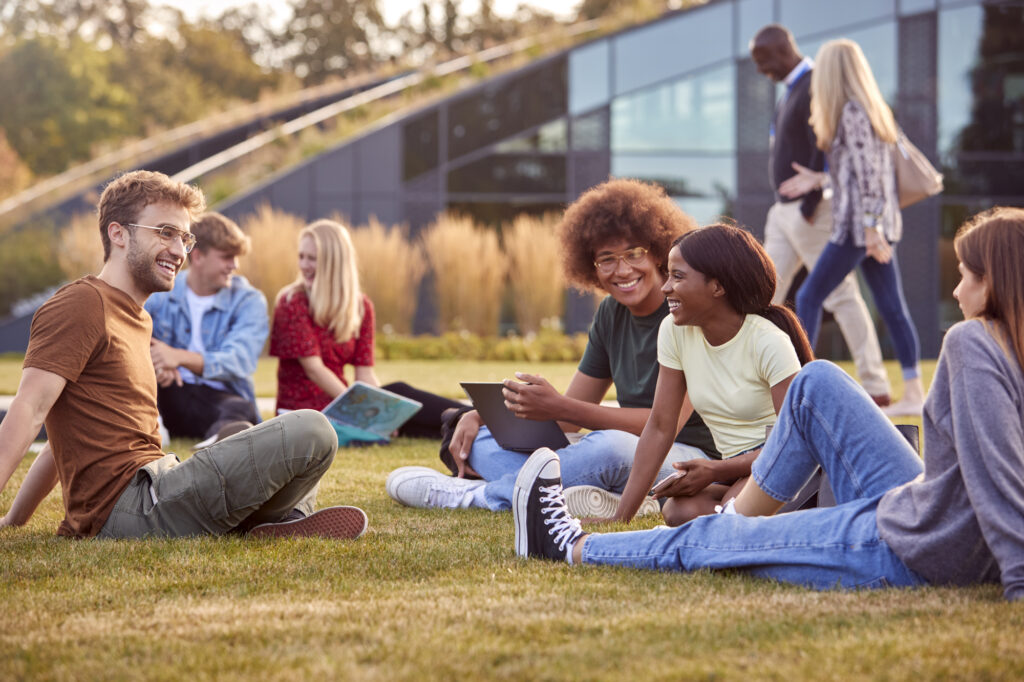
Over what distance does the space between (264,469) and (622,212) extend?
1.75 m

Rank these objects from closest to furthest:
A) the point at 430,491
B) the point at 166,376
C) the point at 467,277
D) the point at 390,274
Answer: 1. the point at 430,491
2. the point at 166,376
3. the point at 390,274
4. the point at 467,277

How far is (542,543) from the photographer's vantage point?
319cm

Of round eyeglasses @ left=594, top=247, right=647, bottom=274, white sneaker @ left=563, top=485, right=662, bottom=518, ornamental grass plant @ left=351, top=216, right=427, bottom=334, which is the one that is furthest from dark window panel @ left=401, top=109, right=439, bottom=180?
white sneaker @ left=563, top=485, right=662, bottom=518

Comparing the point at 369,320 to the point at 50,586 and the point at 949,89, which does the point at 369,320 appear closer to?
the point at 50,586

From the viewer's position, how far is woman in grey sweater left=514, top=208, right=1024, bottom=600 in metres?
2.38

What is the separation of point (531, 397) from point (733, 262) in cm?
86

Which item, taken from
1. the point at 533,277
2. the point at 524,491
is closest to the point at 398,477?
the point at 524,491

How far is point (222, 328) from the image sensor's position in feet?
20.9

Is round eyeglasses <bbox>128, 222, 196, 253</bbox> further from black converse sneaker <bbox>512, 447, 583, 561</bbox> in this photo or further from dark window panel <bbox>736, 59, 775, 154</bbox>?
dark window panel <bbox>736, 59, 775, 154</bbox>

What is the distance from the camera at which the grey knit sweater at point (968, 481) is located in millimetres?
2357

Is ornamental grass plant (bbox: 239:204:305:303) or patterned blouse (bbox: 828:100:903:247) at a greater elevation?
patterned blouse (bbox: 828:100:903:247)

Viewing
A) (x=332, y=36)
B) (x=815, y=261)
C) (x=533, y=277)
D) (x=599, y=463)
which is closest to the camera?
(x=599, y=463)

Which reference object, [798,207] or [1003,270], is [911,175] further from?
[1003,270]

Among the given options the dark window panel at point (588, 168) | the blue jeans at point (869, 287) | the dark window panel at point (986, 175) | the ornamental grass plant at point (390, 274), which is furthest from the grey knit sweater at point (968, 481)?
the dark window panel at point (986, 175)
